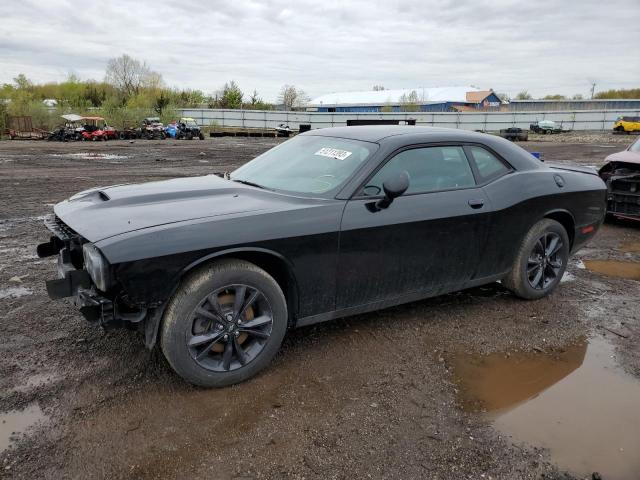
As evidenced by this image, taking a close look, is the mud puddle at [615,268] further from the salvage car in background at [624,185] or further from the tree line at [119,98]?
the tree line at [119,98]

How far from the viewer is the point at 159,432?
263cm

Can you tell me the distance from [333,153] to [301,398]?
1846 millimetres

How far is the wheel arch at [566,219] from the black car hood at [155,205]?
8.65ft

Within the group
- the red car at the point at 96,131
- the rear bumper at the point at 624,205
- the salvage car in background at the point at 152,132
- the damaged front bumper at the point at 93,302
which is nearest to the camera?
the damaged front bumper at the point at 93,302

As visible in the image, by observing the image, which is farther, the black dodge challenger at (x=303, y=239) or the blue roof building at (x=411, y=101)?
the blue roof building at (x=411, y=101)

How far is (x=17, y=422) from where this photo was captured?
2.68m

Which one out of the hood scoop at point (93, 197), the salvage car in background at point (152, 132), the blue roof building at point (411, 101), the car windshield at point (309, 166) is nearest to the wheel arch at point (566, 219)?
the car windshield at point (309, 166)

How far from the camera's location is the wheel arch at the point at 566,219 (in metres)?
4.57

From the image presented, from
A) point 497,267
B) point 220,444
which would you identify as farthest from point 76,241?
point 497,267

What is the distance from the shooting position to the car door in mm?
3377

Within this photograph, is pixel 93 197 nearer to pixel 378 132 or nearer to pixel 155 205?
pixel 155 205

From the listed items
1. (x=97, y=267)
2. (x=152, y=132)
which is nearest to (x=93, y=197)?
(x=97, y=267)

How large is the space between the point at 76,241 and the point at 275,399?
159 cm

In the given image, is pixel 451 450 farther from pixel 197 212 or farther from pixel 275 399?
pixel 197 212
